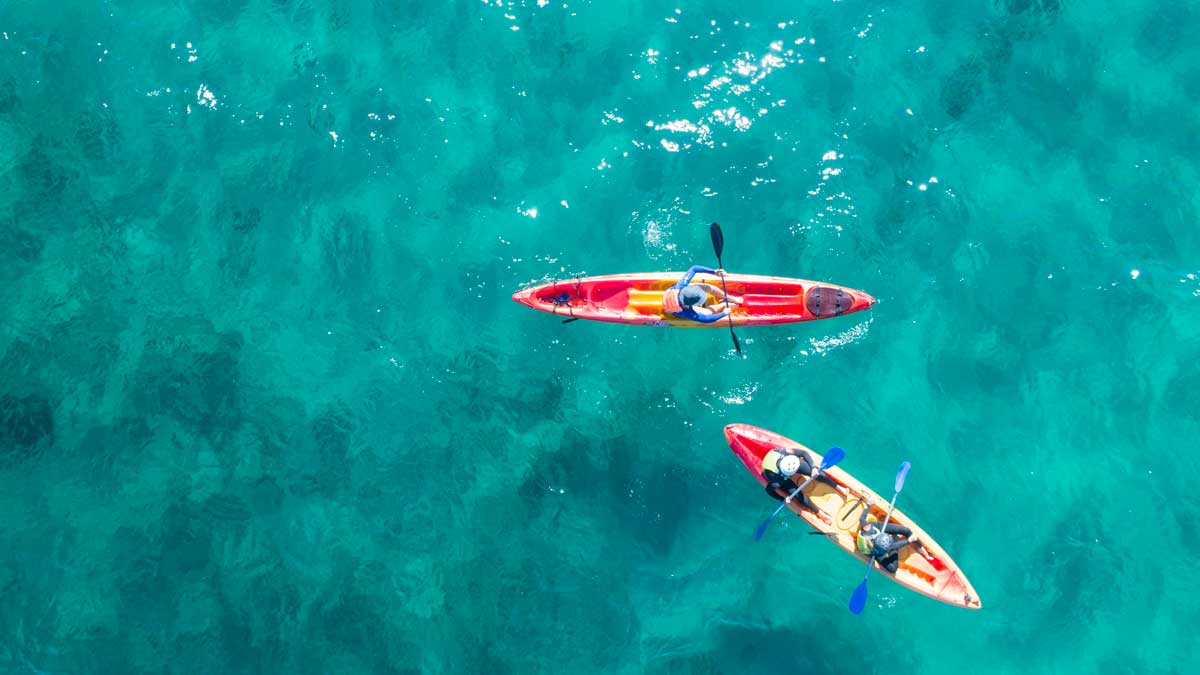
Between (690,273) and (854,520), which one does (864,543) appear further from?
(690,273)

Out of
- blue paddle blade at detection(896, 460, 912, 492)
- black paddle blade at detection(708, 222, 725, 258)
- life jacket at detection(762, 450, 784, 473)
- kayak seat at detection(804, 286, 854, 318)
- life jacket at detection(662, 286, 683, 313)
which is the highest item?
black paddle blade at detection(708, 222, 725, 258)

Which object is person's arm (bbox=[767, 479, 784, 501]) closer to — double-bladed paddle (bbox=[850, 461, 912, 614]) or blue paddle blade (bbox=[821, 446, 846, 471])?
blue paddle blade (bbox=[821, 446, 846, 471])

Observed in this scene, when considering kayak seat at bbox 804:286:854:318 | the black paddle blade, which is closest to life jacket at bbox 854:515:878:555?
kayak seat at bbox 804:286:854:318

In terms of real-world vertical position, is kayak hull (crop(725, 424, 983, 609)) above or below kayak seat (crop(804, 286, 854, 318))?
below

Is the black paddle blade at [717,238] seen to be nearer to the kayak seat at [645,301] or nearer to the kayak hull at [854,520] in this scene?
the kayak seat at [645,301]

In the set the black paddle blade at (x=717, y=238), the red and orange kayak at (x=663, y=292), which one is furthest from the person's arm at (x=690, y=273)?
the black paddle blade at (x=717, y=238)

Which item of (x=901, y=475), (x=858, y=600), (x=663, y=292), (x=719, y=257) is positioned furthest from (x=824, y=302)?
(x=858, y=600)
